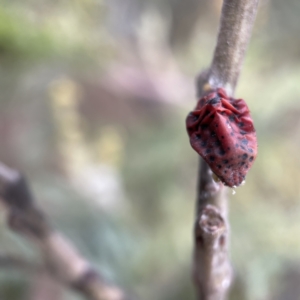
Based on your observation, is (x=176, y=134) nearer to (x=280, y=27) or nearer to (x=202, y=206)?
(x=280, y=27)

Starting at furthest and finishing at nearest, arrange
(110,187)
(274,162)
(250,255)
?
(110,187) < (274,162) < (250,255)

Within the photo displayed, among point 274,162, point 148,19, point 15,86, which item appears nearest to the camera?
point 274,162

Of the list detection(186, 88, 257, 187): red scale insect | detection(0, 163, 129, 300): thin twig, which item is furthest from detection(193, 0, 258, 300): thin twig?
Result: detection(0, 163, 129, 300): thin twig

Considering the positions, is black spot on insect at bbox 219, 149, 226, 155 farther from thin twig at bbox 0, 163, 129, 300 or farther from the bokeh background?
the bokeh background

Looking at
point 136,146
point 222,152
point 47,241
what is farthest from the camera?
point 136,146

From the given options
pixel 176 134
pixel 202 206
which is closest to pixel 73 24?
pixel 176 134

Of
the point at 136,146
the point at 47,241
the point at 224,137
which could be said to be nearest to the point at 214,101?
the point at 224,137

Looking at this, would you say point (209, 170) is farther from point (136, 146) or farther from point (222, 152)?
point (136, 146)
